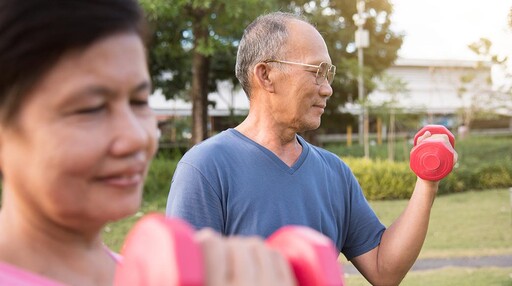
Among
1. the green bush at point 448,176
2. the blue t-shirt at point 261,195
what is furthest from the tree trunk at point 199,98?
the blue t-shirt at point 261,195

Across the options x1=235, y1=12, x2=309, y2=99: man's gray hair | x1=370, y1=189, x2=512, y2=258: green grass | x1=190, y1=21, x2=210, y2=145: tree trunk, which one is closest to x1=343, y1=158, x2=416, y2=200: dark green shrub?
x1=370, y1=189, x2=512, y2=258: green grass

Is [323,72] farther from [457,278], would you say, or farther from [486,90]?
[486,90]

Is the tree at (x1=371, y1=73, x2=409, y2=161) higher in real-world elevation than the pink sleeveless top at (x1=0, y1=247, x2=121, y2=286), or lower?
lower

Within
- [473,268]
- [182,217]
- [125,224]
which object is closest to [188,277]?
[182,217]

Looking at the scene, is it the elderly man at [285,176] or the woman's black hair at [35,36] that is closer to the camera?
the woman's black hair at [35,36]

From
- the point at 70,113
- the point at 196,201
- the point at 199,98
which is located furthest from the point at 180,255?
the point at 199,98

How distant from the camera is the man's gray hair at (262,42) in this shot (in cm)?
284

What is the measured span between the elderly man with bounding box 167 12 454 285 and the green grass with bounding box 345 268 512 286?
3848 mm

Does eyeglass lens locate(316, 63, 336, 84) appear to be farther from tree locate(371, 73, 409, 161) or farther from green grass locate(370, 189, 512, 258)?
tree locate(371, 73, 409, 161)

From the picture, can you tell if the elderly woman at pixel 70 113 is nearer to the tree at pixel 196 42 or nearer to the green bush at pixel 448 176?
the tree at pixel 196 42

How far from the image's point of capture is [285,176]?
8.42 feet

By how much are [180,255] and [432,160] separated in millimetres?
1872

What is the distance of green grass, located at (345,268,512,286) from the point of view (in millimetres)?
6828

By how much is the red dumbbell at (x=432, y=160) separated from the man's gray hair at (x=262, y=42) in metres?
0.71
